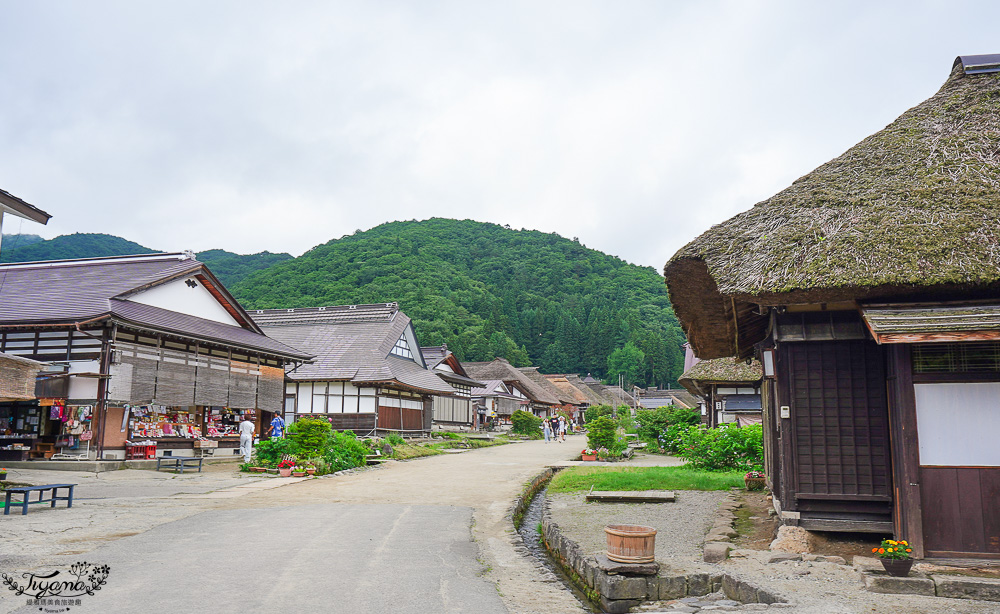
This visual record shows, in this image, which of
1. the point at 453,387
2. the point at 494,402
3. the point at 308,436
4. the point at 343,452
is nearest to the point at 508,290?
the point at 494,402

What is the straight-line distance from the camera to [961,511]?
260 inches

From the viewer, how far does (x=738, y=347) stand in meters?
12.0

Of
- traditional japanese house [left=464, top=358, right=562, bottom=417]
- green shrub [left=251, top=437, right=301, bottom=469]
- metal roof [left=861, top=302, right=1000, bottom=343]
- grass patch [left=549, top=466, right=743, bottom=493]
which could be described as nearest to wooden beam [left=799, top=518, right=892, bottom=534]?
metal roof [left=861, top=302, right=1000, bottom=343]

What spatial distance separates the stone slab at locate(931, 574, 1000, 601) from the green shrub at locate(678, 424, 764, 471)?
32.5 feet

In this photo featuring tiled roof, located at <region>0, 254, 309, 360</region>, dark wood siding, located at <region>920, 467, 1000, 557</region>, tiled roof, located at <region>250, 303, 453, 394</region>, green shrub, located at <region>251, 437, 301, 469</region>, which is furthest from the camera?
tiled roof, located at <region>250, 303, 453, 394</region>

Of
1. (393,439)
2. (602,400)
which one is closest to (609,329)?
(602,400)

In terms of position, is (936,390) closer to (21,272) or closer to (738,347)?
(738,347)

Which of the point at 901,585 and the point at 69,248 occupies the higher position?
the point at 69,248

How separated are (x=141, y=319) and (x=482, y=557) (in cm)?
1382

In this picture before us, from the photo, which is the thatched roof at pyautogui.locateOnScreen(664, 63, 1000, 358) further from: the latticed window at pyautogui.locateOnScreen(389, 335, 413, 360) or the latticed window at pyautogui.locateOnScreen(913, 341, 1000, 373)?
the latticed window at pyautogui.locateOnScreen(389, 335, 413, 360)

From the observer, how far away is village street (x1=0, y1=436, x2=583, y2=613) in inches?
228

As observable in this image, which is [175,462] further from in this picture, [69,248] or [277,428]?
[69,248]

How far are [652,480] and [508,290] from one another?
69.7 m

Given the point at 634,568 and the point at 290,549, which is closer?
the point at 634,568
